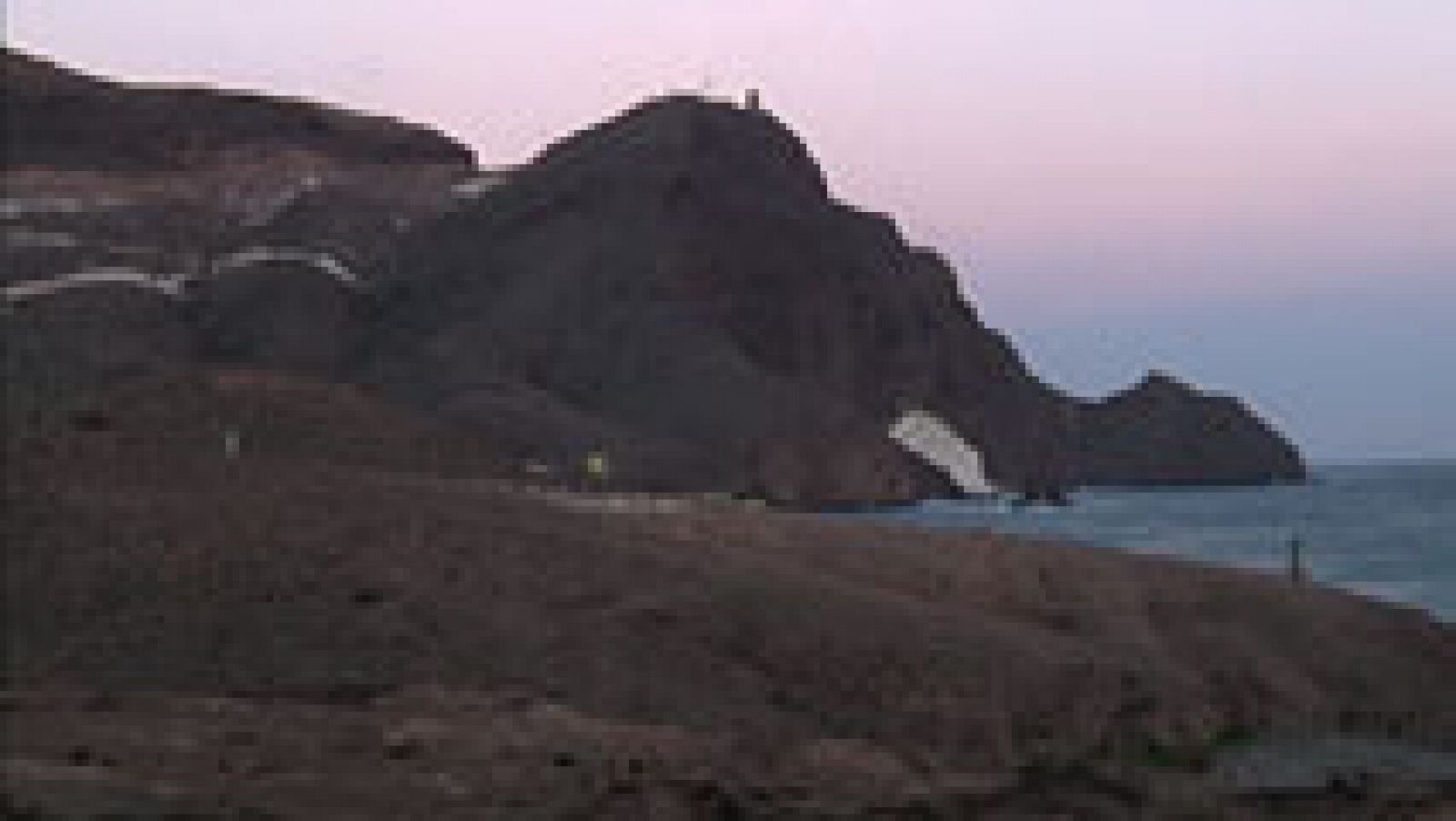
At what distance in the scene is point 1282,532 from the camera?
146125mm

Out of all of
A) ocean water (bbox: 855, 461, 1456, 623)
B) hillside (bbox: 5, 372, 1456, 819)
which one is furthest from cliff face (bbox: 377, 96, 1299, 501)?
hillside (bbox: 5, 372, 1456, 819)

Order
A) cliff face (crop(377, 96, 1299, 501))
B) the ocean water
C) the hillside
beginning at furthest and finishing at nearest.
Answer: cliff face (crop(377, 96, 1299, 501))
the ocean water
the hillside

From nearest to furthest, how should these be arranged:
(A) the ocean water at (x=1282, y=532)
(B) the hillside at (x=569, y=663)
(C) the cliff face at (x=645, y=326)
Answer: (B) the hillside at (x=569, y=663) < (A) the ocean water at (x=1282, y=532) < (C) the cliff face at (x=645, y=326)

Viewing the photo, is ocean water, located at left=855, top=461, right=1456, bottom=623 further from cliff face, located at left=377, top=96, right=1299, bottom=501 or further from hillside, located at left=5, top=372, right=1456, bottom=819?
hillside, located at left=5, top=372, right=1456, bottom=819

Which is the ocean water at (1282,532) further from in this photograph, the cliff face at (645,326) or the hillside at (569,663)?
the hillside at (569,663)

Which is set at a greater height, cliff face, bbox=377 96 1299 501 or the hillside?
cliff face, bbox=377 96 1299 501

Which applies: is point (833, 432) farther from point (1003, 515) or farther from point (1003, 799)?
point (1003, 799)

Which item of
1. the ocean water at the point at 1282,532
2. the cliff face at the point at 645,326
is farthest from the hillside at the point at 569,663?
the cliff face at the point at 645,326

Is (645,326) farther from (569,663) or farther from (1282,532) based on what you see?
(569,663)

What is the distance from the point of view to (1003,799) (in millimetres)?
26609

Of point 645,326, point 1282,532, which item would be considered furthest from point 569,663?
point 645,326

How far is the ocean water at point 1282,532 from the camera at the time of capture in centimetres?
9769

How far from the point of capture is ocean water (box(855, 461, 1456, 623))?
3846 inches

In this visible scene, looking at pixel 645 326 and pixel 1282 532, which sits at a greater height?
pixel 645 326
